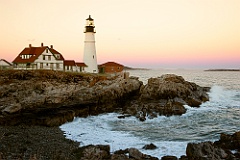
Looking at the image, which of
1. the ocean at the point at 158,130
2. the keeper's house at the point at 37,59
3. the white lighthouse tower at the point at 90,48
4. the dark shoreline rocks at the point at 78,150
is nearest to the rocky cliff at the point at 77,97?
the ocean at the point at 158,130

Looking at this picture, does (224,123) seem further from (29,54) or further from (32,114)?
(29,54)

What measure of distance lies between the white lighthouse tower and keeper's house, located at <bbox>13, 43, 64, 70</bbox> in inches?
181

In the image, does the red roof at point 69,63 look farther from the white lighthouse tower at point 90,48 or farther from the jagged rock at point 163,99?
the jagged rock at point 163,99

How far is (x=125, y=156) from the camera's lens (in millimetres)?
12008

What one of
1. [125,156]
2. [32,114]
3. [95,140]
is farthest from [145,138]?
[32,114]

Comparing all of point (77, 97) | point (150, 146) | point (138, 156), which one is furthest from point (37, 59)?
point (138, 156)

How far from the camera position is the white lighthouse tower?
4244cm

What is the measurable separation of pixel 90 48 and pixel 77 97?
2231 cm

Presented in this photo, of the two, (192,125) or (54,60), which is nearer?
(192,125)

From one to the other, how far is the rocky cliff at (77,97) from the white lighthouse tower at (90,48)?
617 inches

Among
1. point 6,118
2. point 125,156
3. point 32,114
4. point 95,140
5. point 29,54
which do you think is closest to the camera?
point 125,156

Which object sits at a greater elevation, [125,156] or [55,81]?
[55,81]

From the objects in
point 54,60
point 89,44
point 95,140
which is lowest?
point 95,140

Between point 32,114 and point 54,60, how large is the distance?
2113 cm
